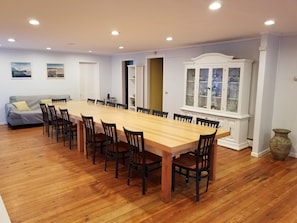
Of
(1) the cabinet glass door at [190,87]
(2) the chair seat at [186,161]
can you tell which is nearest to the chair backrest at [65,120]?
(2) the chair seat at [186,161]

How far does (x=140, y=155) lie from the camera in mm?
3250

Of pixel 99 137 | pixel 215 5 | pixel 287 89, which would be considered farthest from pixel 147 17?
pixel 287 89

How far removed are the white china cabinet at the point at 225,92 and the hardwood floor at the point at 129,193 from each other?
747 mm

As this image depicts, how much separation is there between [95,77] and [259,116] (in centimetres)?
658

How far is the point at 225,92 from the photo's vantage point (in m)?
5.11

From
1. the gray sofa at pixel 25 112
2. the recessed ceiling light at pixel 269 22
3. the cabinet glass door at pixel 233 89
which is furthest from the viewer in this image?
the gray sofa at pixel 25 112

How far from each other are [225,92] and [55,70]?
5.85 m

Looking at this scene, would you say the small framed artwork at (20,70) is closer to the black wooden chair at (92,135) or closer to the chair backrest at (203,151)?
the black wooden chair at (92,135)

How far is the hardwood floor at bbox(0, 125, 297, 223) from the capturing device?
2654 millimetres

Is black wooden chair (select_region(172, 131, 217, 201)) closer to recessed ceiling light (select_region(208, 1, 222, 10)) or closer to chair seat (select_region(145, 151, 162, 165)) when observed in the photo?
chair seat (select_region(145, 151, 162, 165))

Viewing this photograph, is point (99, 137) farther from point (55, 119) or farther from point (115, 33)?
point (115, 33)

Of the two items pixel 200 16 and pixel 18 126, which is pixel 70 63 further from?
pixel 200 16

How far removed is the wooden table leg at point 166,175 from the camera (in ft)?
9.43

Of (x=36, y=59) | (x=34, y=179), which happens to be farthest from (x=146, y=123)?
(x=36, y=59)
